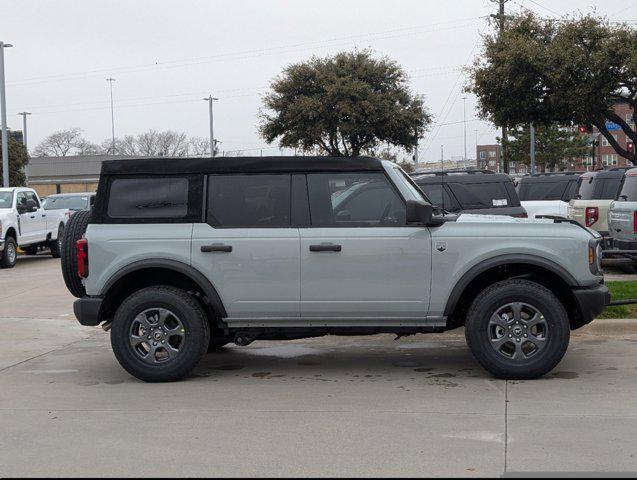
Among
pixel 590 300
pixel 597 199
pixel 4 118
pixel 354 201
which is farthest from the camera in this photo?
pixel 4 118

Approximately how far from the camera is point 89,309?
23.8ft

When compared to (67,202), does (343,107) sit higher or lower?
higher

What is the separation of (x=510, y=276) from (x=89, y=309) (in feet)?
12.4

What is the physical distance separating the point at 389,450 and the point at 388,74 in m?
38.2

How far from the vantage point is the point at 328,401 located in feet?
21.5

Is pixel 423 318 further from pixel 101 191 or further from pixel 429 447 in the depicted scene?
pixel 101 191

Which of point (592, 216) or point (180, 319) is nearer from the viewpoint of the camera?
point (180, 319)

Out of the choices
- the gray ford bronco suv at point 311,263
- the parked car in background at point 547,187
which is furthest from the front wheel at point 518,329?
the parked car in background at point 547,187

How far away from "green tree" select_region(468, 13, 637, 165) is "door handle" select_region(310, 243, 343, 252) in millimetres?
17989

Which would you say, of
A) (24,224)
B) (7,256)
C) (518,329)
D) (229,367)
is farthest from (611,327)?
(24,224)

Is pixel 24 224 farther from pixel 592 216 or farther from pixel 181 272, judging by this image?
pixel 181 272

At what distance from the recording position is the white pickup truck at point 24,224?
19688mm

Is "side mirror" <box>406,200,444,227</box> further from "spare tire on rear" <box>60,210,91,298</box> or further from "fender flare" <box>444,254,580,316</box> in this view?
"spare tire on rear" <box>60,210,91,298</box>

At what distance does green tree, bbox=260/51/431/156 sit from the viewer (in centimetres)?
3997
